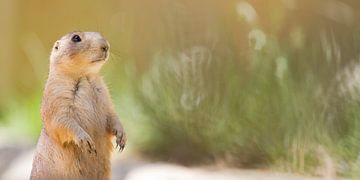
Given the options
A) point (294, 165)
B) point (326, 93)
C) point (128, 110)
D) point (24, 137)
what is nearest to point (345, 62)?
point (326, 93)

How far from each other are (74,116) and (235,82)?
243cm

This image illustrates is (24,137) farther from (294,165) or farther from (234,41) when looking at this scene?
(294,165)

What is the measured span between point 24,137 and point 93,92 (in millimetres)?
2855

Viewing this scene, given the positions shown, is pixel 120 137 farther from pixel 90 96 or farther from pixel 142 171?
pixel 142 171

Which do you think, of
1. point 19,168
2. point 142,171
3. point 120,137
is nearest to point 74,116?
point 120,137

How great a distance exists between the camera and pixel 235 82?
4980 mm

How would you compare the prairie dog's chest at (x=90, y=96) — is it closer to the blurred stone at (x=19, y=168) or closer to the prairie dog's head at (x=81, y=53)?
the prairie dog's head at (x=81, y=53)

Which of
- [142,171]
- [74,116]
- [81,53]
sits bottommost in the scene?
[74,116]

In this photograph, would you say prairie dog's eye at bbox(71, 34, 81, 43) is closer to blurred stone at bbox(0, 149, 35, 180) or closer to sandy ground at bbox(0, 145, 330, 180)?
sandy ground at bbox(0, 145, 330, 180)

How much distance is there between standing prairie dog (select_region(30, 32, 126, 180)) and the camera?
2635mm

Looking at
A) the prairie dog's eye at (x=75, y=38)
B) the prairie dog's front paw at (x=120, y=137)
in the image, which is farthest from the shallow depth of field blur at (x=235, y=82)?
the prairie dog's eye at (x=75, y=38)

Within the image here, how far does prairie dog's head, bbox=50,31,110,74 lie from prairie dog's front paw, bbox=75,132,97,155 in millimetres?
252

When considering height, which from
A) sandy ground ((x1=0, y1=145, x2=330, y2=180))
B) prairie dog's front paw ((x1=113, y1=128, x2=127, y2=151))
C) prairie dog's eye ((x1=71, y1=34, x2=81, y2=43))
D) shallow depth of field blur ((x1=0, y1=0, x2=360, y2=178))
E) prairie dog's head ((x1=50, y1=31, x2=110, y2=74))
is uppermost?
shallow depth of field blur ((x1=0, y1=0, x2=360, y2=178))

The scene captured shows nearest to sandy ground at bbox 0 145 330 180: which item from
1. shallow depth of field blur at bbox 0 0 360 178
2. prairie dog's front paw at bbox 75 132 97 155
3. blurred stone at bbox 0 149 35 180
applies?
blurred stone at bbox 0 149 35 180
